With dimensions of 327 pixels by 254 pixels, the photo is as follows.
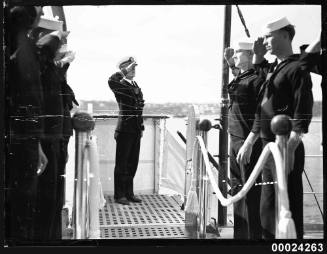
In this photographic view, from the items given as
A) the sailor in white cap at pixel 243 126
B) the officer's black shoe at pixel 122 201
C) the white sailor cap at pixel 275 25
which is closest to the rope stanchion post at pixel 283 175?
the sailor in white cap at pixel 243 126

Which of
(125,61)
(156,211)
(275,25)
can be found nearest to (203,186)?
(156,211)

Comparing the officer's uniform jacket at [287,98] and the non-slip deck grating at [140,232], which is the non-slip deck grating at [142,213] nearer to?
the non-slip deck grating at [140,232]

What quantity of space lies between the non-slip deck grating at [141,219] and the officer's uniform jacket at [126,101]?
45cm

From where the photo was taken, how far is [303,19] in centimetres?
320

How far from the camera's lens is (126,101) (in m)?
3.20

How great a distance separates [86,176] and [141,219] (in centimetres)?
42

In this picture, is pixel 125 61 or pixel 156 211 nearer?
pixel 125 61

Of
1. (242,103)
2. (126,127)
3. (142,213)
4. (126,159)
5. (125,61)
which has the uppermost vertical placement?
(125,61)

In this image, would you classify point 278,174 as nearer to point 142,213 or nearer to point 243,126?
point 243,126

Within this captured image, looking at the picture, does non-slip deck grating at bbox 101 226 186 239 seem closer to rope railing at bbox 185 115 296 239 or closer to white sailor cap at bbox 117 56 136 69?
rope railing at bbox 185 115 296 239

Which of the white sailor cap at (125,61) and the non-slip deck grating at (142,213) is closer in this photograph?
the white sailor cap at (125,61)

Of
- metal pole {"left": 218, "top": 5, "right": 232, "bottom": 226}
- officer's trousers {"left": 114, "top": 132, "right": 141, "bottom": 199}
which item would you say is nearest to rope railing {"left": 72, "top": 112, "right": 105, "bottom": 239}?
A: officer's trousers {"left": 114, "top": 132, "right": 141, "bottom": 199}

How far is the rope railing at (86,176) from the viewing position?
3.20m

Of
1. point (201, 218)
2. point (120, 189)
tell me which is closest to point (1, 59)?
point (120, 189)
